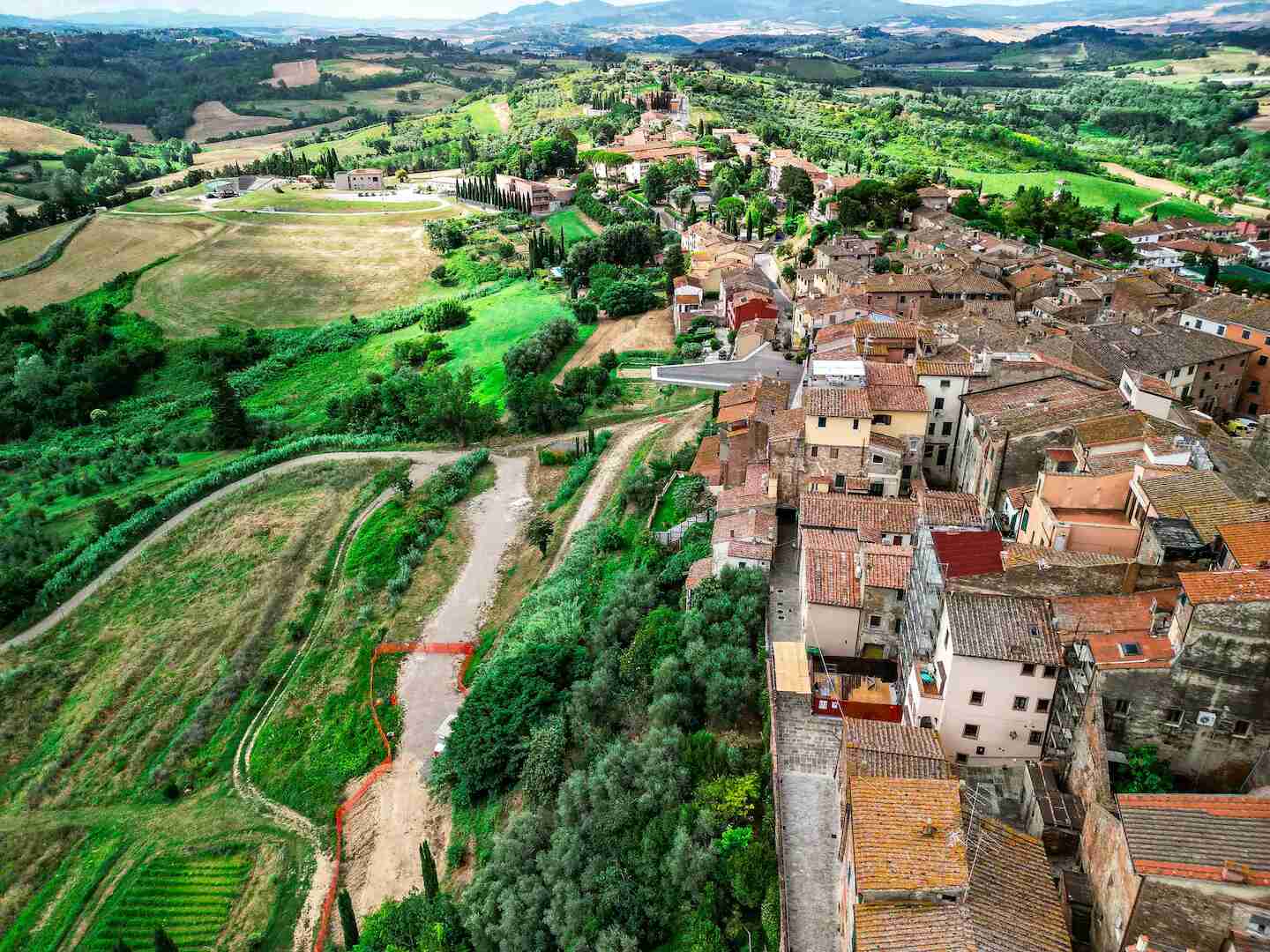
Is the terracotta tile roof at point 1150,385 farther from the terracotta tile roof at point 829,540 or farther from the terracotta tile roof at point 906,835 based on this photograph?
the terracotta tile roof at point 906,835

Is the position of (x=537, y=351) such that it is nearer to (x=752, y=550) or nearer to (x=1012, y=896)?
(x=752, y=550)

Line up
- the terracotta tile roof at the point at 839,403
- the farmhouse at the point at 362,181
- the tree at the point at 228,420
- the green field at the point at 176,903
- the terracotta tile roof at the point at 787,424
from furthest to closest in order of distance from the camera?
1. the farmhouse at the point at 362,181
2. the tree at the point at 228,420
3. the terracotta tile roof at the point at 787,424
4. the terracotta tile roof at the point at 839,403
5. the green field at the point at 176,903

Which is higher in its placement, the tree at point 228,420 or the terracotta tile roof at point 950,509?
the terracotta tile roof at point 950,509

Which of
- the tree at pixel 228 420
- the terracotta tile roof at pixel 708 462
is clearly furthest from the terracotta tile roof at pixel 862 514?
Answer: the tree at pixel 228 420

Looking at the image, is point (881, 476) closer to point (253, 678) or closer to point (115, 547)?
point (253, 678)

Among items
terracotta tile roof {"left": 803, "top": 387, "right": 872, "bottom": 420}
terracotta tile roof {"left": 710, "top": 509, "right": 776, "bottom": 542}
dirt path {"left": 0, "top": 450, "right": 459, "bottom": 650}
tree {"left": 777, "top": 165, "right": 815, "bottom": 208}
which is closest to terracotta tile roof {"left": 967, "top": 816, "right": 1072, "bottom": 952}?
terracotta tile roof {"left": 710, "top": 509, "right": 776, "bottom": 542}
